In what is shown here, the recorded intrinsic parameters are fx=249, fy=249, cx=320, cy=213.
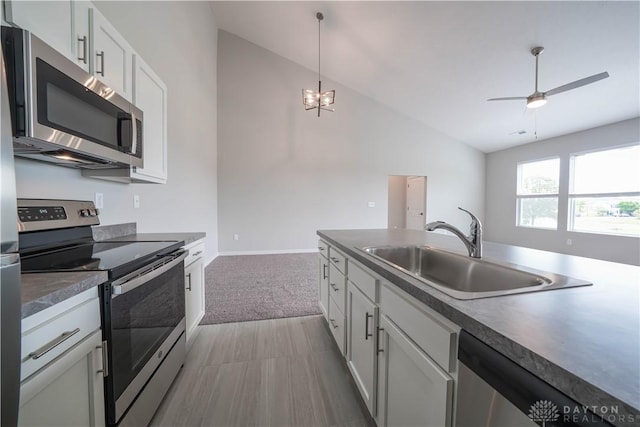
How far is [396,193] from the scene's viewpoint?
8.16 m

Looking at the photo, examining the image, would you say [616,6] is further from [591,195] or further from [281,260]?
[281,260]

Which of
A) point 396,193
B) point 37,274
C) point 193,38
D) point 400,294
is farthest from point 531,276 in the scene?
point 396,193

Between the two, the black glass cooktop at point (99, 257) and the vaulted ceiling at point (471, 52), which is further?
the vaulted ceiling at point (471, 52)

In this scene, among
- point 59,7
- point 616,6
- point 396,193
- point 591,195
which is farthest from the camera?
point 396,193

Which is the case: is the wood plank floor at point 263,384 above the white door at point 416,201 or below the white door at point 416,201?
below

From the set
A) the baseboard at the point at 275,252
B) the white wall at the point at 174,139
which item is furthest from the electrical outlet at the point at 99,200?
the baseboard at the point at 275,252

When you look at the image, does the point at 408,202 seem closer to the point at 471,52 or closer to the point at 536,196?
the point at 536,196

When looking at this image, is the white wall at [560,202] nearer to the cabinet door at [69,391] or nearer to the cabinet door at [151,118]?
the cabinet door at [69,391]

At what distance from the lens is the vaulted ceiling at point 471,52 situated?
2.90 metres

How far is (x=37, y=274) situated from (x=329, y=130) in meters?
5.51

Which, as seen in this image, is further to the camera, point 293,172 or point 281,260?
point 293,172

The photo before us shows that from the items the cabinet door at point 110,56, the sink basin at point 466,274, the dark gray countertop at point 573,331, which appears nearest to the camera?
the dark gray countertop at point 573,331

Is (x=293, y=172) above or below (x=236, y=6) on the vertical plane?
below

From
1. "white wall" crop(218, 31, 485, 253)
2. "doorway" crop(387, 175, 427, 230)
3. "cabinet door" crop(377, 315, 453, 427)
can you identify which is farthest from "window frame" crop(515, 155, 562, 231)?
"cabinet door" crop(377, 315, 453, 427)
